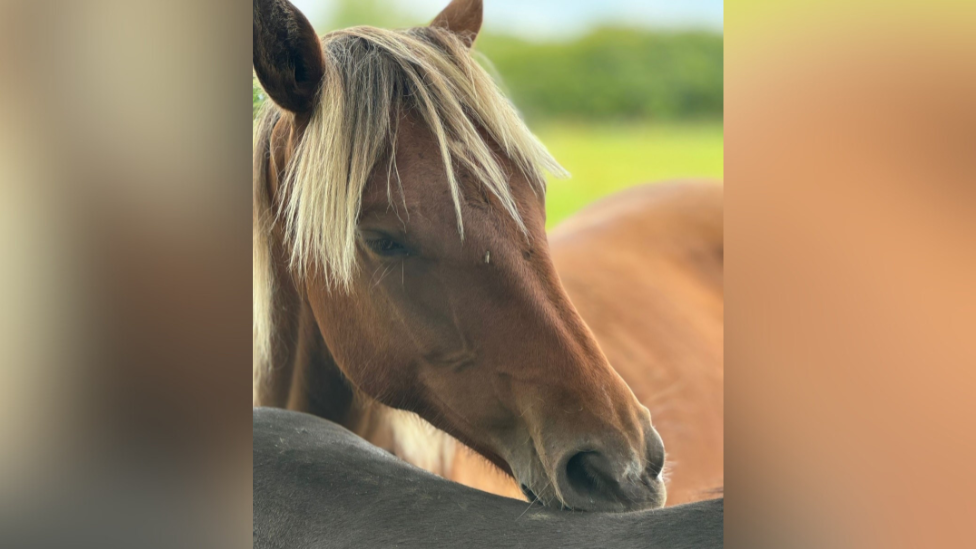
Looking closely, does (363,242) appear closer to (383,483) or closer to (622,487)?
(383,483)

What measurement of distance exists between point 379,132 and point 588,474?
566 millimetres

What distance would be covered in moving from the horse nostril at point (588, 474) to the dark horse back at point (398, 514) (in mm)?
51

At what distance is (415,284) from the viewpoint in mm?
1074

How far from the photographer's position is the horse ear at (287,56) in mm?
1028

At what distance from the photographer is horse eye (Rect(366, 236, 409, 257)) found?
1077mm

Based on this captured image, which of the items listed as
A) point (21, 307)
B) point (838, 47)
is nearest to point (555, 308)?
point (838, 47)

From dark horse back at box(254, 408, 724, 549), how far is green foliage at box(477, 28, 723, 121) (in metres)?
8.87

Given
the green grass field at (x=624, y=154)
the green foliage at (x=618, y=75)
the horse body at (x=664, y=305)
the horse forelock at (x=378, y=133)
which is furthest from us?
the green foliage at (x=618, y=75)

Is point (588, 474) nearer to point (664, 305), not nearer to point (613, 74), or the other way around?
point (664, 305)

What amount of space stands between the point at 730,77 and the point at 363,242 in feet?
Answer: 2.03

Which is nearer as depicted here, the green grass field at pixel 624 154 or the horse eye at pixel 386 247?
the horse eye at pixel 386 247

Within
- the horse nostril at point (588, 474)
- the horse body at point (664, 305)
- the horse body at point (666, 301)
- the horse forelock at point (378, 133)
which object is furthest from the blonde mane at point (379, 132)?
the horse body at point (666, 301)

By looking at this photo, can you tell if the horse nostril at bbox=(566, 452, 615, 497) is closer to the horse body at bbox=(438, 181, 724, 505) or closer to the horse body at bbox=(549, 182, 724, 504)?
the horse body at bbox=(438, 181, 724, 505)

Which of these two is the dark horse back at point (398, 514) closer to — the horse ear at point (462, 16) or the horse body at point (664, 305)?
the horse body at point (664, 305)
